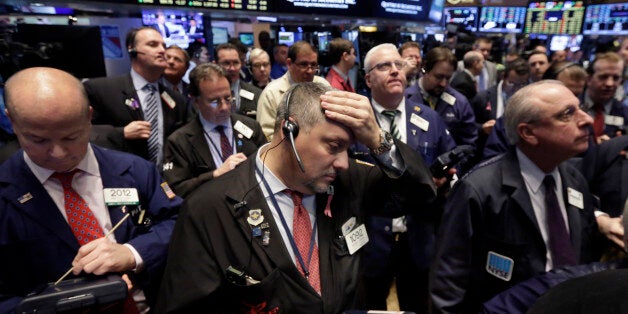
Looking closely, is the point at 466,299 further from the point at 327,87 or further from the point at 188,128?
the point at 188,128

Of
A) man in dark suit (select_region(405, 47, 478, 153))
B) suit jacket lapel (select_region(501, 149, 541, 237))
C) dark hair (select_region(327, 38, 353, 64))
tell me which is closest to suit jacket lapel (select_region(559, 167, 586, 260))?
suit jacket lapel (select_region(501, 149, 541, 237))

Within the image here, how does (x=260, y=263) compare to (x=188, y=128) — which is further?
(x=188, y=128)

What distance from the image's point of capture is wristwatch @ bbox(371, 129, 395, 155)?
4.80 feet

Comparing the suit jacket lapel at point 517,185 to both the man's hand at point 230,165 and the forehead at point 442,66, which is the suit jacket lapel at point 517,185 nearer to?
the man's hand at point 230,165

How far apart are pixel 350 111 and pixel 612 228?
5.00 ft

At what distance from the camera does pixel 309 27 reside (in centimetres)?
809

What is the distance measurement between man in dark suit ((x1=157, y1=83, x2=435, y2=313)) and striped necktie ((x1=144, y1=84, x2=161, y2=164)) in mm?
1881

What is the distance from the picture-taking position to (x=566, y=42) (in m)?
11.1

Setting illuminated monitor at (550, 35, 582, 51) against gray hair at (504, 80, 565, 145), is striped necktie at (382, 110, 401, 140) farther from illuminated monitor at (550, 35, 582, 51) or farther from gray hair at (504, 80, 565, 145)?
illuminated monitor at (550, 35, 582, 51)

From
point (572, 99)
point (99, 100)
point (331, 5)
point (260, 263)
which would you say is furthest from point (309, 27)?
point (260, 263)

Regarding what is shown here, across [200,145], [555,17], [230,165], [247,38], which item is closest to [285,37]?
[247,38]

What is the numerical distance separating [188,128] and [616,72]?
3.61m

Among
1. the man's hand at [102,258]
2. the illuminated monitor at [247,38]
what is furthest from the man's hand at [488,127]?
the illuminated monitor at [247,38]

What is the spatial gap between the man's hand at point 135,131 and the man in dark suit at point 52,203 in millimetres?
1003
